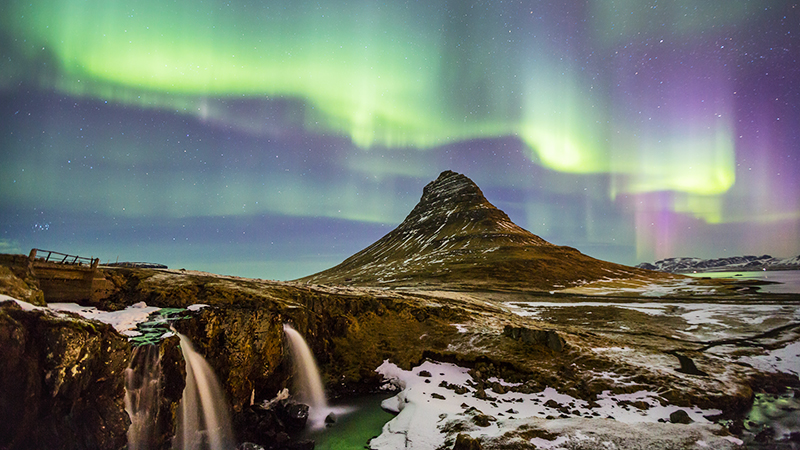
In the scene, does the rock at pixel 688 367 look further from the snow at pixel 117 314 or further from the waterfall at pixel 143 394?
the snow at pixel 117 314

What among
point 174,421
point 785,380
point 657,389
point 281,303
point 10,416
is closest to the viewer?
point 10,416

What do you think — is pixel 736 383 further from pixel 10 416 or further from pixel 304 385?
pixel 10 416

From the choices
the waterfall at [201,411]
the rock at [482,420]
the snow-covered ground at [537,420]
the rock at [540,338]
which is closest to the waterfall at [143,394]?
the waterfall at [201,411]

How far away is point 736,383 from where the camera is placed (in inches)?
1035

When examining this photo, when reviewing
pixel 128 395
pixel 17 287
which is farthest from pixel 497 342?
pixel 17 287

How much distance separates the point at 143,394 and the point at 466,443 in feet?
56.6

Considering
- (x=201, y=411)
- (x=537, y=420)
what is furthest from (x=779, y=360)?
(x=201, y=411)

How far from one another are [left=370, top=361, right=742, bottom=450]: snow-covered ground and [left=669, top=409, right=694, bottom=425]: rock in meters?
0.47

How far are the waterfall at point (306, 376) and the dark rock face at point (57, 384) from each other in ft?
41.3

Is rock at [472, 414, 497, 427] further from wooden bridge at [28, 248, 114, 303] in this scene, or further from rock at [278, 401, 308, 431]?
wooden bridge at [28, 248, 114, 303]

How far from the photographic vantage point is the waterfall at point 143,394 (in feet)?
58.1

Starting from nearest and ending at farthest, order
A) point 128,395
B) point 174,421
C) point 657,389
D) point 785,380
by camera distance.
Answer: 1. point 128,395
2. point 174,421
3. point 657,389
4. point 785,380

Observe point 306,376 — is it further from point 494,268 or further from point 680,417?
point 494,268

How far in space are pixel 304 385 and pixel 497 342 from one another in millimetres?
18357
